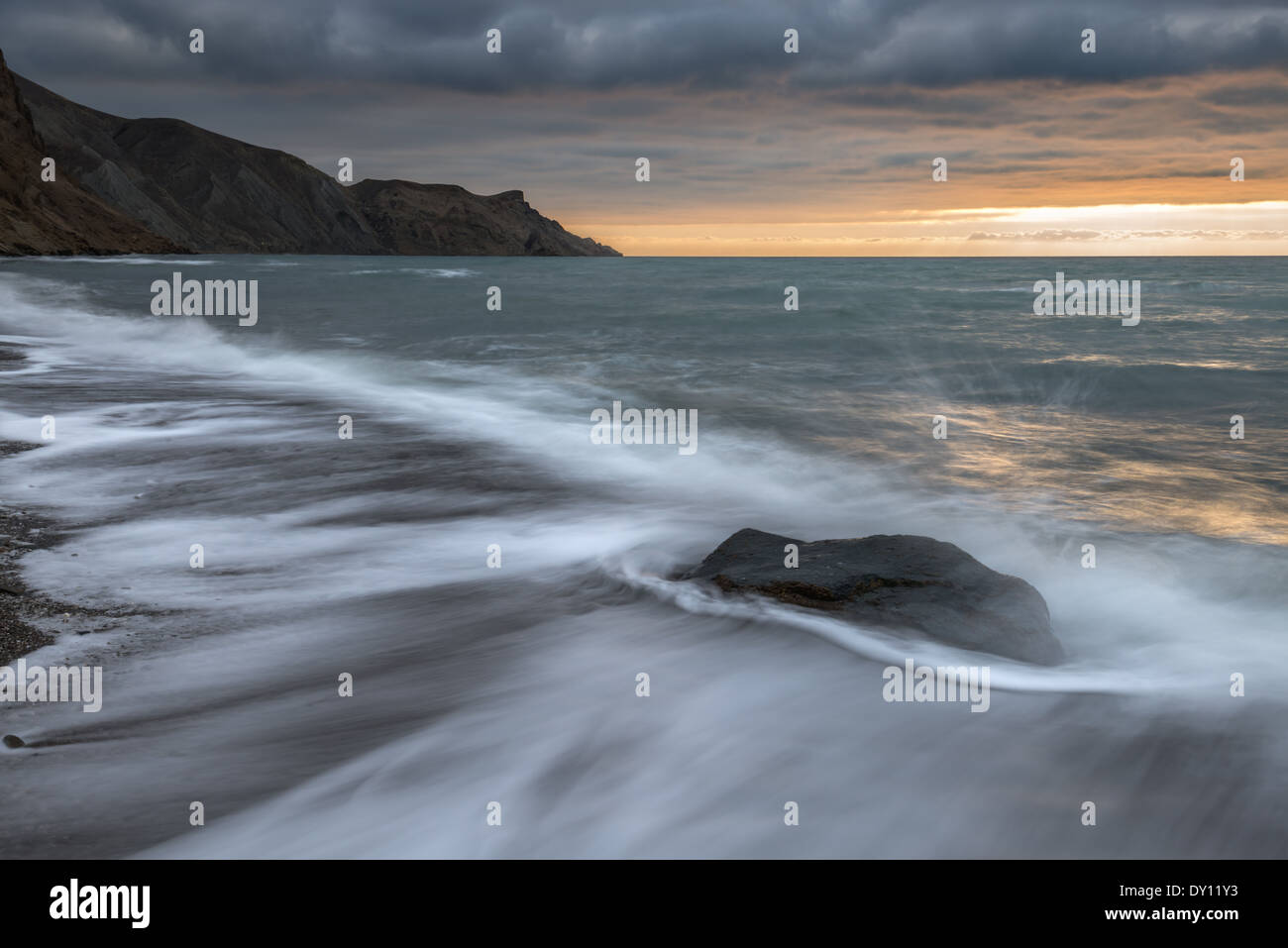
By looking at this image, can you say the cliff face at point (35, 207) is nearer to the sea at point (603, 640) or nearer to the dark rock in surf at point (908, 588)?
the sea at point (603, 640)

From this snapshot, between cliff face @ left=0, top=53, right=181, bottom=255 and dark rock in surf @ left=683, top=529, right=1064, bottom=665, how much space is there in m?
77.3

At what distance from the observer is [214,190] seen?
15900 cm

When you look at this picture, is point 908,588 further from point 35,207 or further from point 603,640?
point 35,207

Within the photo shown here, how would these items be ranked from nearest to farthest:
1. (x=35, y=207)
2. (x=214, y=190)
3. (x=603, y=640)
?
1. (x=603, y=640)
2. (x=35, y=207)
3. (x=214, y=190)

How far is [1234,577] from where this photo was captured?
662cm

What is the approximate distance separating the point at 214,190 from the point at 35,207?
89868mm

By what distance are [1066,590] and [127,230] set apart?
102997 millimetres

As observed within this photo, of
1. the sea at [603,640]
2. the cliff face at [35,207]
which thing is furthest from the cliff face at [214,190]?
the sea at [603,640]

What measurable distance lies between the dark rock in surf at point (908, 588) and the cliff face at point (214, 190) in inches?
5609

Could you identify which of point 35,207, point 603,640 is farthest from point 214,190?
point 603,640

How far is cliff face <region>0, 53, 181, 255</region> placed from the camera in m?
71.2

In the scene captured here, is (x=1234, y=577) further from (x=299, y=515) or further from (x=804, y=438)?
(x=299, y=515)

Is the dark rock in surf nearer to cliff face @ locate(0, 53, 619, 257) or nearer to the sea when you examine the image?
the sea
